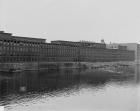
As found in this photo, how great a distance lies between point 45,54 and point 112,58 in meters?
35.2

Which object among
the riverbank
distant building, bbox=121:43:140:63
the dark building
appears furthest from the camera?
distant building, bbox=121:43:140:63

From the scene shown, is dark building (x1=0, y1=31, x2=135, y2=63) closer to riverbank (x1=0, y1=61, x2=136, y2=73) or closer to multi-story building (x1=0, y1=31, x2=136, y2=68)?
multi-story building (x1=0, y1=31, x2=136, y2=68)

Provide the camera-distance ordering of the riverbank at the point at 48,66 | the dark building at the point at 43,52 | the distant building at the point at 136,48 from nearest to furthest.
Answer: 1. the riverbank at the point at 48,66
2. the dark building at the point at 43,52
3. the distant building at the point at 136,48

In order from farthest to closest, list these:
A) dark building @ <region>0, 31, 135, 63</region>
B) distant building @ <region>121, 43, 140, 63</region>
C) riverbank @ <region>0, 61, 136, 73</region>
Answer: distant building @ <region>121, 43, 140, 63</region>, dark building @ <region>0, 31, 135, 63</region>, riverbank @ <region>0, 61, 136, 73</region>

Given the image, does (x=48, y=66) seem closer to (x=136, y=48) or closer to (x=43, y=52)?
(x=43, y=52)

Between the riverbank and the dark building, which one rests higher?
the dark building

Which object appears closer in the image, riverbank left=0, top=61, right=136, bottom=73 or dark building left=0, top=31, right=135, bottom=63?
riverbank left=0, top=61, right=136, bottom=73

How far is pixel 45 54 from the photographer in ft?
216

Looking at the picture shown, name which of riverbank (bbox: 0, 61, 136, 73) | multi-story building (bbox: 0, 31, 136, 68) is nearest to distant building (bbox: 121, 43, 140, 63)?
multi-story building (bbox: 0, 31, 136, 68)

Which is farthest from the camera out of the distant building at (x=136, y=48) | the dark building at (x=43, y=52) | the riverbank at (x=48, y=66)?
the distant building at (x=136, y=48)

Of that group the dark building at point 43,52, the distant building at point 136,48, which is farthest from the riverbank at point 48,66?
the distant building at point 136,48

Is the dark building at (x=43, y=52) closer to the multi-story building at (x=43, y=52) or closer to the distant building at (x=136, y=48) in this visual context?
the multi-story building at (x=43, y=52)

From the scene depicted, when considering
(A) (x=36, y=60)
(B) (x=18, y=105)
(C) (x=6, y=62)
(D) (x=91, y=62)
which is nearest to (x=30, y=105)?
(B) (x=18, y=105)

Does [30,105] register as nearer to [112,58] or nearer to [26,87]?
[26,87]
